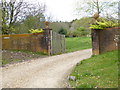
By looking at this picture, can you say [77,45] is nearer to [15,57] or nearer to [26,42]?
[26,42]

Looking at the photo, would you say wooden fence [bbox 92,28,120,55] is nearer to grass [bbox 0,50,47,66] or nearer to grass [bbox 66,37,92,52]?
grass [bbox 0,50,47,66]

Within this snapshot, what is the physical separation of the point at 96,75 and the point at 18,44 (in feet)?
37.3

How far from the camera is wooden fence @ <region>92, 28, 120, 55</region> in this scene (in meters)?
9.72

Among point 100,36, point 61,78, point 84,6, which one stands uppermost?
point 84,6

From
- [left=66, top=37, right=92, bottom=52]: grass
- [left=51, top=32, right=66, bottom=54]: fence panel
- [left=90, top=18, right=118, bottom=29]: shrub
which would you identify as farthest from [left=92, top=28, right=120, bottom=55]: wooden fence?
[left=66, top=37, right=92, bottom=52]: grass

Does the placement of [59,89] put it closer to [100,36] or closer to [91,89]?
[91,89]

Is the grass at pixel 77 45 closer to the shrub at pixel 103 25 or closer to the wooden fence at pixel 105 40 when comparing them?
the wooden fence at pixel 105 40

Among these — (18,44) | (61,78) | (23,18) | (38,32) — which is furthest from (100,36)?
(23,18)

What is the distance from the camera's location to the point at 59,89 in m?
5.43

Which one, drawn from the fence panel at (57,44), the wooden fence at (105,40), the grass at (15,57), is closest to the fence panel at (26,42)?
the grass at (15,57)

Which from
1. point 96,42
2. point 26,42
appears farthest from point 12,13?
point 96,42

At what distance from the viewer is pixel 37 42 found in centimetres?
1488

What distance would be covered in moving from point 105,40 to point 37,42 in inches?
259

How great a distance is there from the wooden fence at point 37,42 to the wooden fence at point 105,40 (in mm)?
4728
